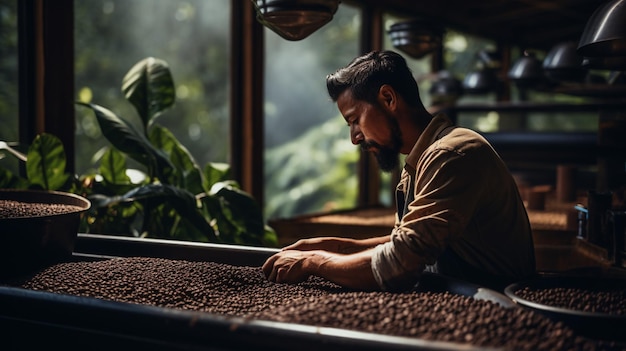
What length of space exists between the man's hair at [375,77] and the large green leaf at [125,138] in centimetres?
136

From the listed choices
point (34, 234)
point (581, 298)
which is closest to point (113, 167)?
point (34, 234)

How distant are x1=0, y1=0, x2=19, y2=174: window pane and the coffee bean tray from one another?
64.6 inches

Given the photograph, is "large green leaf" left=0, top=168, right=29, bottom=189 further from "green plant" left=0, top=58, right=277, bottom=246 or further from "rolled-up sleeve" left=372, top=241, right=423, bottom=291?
"rolled-up sleeve" left=372, top=241, right=423, bottom=291

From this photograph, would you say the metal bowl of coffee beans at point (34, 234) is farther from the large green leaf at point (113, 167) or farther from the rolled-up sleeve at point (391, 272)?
the large green leaf at point (113, 167)

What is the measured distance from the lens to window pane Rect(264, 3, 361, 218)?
8469 mm

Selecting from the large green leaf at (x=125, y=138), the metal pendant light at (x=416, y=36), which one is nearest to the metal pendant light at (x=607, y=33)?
the metal pendant light at (x=416, y=36)

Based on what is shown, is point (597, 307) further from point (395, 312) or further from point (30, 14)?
point (30, 14)

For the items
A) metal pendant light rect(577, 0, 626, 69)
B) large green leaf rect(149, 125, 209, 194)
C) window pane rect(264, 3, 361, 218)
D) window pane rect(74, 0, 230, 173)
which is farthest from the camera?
window pane rect(264, 3, 361, 218)

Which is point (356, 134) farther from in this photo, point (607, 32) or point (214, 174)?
point (214, 174)

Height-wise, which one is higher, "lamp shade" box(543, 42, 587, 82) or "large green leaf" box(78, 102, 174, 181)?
"lamp shade" box(543, 42, 587, 82)

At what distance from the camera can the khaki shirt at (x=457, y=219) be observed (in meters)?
1.61

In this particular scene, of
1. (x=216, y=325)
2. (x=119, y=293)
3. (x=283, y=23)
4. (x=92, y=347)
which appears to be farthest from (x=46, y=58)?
(x=216, y=325)

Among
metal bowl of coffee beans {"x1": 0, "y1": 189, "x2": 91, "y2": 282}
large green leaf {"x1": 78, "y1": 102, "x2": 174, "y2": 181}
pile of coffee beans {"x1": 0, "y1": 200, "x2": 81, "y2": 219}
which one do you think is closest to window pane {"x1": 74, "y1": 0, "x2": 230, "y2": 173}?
large green leaf {"x1": 78, "y1": 102, "x2": 174, "y2": 181}

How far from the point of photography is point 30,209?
2.05 meters
